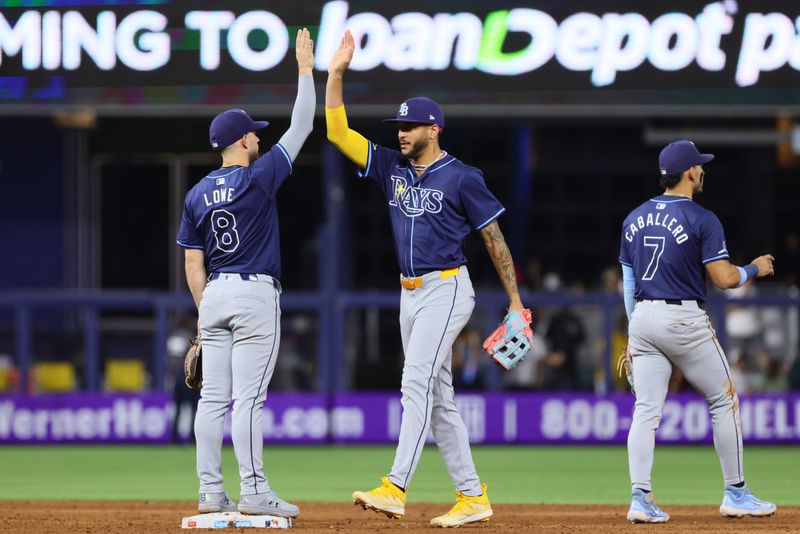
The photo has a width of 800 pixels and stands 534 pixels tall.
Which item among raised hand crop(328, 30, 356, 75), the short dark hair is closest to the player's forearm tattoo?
the short dark hair

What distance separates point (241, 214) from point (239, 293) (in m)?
0.43

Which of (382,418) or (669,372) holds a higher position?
(669,372)

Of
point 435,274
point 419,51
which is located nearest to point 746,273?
point 435,274

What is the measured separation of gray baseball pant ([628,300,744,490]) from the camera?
302 inches

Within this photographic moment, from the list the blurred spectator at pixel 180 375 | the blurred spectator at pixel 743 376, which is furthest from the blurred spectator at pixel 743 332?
the blurred spectator at pixel 180 375

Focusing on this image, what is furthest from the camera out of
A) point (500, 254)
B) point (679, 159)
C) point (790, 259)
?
point (790, 259)

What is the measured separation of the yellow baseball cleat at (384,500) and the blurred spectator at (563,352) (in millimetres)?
9999

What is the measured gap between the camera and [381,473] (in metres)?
12.6

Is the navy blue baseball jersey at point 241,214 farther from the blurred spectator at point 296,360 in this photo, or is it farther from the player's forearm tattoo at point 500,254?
the blurred spectator at point 296,360

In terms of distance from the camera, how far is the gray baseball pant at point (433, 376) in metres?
7.32

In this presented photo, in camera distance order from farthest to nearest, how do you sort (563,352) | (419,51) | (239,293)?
(563,352) < (419,51) < (239,293)

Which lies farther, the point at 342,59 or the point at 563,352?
the point at 563,352

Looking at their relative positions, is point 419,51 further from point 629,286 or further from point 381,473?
point 629,286

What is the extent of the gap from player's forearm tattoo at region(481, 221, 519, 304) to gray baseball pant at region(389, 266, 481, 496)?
0.20m
